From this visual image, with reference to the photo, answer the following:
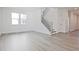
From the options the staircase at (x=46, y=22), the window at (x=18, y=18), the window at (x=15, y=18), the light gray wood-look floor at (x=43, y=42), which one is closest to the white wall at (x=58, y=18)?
the staircase at (x=46, y=22)

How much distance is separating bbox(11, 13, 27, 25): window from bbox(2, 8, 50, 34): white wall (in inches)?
2.4

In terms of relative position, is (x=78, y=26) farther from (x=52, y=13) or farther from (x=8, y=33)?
(x=8, y=33)

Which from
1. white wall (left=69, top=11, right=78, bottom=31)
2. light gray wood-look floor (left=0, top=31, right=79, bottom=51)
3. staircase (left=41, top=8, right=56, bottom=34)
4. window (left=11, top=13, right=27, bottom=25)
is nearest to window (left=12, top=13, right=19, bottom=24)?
window (left=11, top=13, right=27, bottom=25)

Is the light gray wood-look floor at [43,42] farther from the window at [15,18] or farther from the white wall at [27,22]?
the window at [15,18]

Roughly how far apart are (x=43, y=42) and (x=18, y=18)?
709mm

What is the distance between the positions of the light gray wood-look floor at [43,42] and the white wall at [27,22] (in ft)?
0.35

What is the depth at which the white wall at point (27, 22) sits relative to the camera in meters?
2.29

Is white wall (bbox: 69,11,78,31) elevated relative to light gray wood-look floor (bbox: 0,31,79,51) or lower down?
elevated

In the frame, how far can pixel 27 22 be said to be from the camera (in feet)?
7.66

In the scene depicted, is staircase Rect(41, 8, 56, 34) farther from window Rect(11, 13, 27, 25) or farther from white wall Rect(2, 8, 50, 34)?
window Rect(11, 13, 27, 25)

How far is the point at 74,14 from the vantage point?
231cm

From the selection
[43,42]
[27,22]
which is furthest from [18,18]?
[43,42]

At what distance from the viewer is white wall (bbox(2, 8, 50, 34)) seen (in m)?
2.29

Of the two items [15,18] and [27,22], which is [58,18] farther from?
[15,18]
